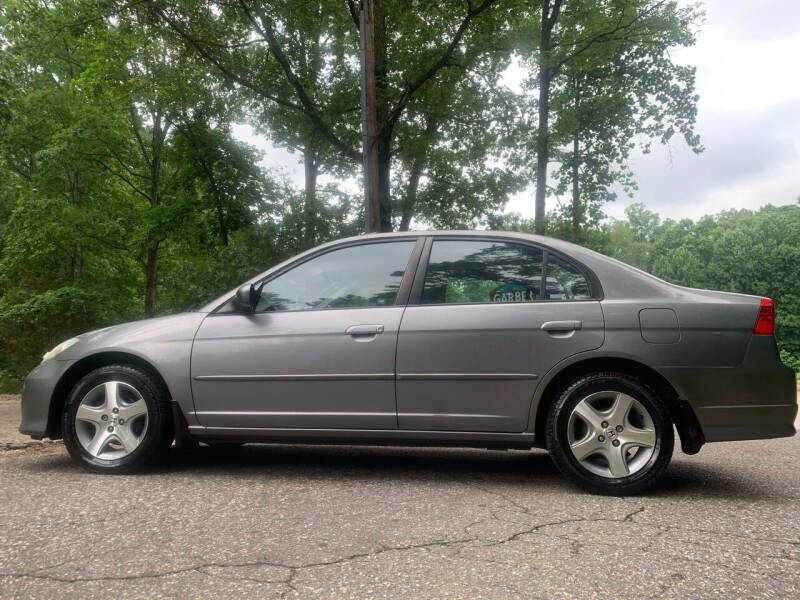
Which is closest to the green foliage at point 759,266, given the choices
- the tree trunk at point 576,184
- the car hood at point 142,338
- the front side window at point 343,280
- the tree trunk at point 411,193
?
the tree trunk at point 576,184

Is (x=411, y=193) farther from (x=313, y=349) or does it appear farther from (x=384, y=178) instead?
(x=313, y=349)

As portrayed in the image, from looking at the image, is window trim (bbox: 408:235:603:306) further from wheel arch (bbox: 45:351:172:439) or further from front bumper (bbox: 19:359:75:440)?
front bumper (bbox: 19:359:75:440)

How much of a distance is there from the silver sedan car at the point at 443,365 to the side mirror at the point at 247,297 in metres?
0.01

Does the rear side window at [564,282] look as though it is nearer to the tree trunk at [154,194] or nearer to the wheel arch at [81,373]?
the wheel arch at [81,373]

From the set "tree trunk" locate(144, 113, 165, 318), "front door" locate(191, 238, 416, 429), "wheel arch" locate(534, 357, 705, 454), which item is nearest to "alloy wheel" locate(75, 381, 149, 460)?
"front door" locate(191, 238, 416, 429)

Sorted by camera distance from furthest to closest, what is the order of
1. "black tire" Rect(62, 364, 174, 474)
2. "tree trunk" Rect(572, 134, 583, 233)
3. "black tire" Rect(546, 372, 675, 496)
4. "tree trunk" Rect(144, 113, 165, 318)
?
"tree trunk" Rect(572, 134, 583, 233) → "tree trunk" Rect(144, 113, 165, 318) → "black tire" Rect(62, 364, 174, 474) → "black tire" Rect(546, 372, 675, 496)

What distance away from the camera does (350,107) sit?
64.1ft

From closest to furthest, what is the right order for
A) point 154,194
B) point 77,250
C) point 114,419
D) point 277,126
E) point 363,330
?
point 363,330 → point 114,419 → point 277,126 → point 77,250 → point 154,194

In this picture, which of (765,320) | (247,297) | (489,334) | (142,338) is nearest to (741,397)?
(765,320)

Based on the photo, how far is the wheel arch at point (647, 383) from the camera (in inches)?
165

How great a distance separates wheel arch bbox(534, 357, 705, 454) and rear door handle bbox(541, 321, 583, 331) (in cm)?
20

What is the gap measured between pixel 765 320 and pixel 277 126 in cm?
1830

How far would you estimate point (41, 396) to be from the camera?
4914 mm

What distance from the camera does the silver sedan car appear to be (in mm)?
4109
